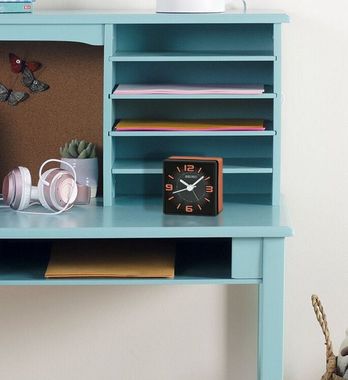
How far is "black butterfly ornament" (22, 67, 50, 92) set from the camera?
259 centimetres

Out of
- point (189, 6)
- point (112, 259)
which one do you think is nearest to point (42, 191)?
point (112, 259)

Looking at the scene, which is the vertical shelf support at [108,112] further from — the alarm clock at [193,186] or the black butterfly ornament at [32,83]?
the black butterfly ornament at [32,83]

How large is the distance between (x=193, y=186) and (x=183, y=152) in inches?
13.2

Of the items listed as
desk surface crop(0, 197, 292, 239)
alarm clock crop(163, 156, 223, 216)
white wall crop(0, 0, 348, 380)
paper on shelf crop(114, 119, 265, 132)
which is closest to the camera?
desk surface crop(0, 197, 292, 239)

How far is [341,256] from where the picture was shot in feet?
9.04

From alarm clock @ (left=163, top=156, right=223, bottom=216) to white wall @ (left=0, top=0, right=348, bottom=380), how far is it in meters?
0.48

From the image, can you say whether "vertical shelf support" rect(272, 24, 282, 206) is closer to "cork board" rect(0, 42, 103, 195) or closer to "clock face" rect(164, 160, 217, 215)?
"clock face" rect(164, 160, 217, 215)

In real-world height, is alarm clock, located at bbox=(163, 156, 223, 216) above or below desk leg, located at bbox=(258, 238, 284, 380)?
above

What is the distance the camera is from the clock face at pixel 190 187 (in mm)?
2268

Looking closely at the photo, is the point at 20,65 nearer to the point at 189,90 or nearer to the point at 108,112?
the point at 108,112

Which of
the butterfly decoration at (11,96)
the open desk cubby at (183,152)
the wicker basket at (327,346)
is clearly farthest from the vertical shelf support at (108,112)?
the wicker basket at (327,346)

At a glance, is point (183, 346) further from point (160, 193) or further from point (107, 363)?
point (160, 193)

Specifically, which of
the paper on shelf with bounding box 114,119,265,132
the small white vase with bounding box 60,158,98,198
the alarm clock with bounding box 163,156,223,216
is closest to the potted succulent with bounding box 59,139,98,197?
the small white vase with bounding box 60,158,98,198

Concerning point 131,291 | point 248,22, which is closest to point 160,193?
point 131,291
